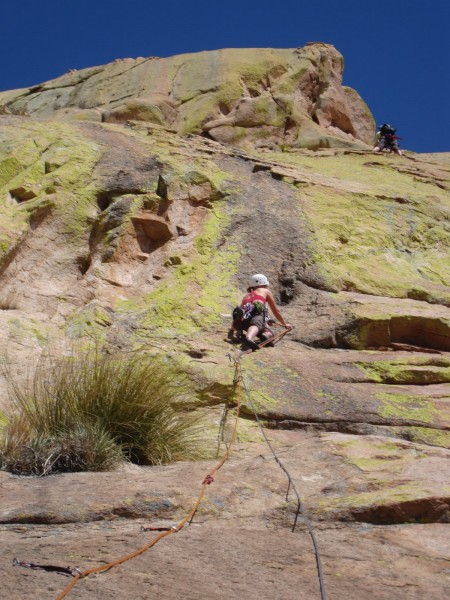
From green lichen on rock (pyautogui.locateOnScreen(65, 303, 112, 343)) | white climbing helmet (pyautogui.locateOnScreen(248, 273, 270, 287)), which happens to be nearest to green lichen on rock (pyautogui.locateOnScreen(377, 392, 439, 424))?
white climbing helmet (pyautogui.locateOnScreen(248, 273, 270, 287))

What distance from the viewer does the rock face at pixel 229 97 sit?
18312mm

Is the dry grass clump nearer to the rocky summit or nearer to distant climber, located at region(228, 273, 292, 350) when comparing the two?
the rocky summit

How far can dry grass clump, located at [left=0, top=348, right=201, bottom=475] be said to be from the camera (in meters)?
5.86

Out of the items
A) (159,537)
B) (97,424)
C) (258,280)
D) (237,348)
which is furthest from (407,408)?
(159,537)

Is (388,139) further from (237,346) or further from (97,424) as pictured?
(97,424)

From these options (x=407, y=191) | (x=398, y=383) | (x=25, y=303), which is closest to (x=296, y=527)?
(x=398, y=383)

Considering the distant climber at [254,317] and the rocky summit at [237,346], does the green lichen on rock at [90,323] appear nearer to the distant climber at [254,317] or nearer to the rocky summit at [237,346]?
the rocky summit at [237,346]

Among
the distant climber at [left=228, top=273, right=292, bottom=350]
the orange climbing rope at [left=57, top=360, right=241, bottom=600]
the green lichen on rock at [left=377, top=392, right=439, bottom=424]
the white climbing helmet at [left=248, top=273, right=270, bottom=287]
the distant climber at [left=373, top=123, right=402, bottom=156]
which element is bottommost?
the orange climbing rope at [left=57, top=360, right=241, bottom=600]

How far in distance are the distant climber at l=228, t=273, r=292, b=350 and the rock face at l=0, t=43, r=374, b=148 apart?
27.5 feet

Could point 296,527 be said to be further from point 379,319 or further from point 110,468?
point 379,319

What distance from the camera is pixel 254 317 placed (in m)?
9.34

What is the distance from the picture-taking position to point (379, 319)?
368 inches

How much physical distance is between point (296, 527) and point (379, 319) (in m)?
4.93

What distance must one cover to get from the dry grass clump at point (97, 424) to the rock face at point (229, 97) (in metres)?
11.8
